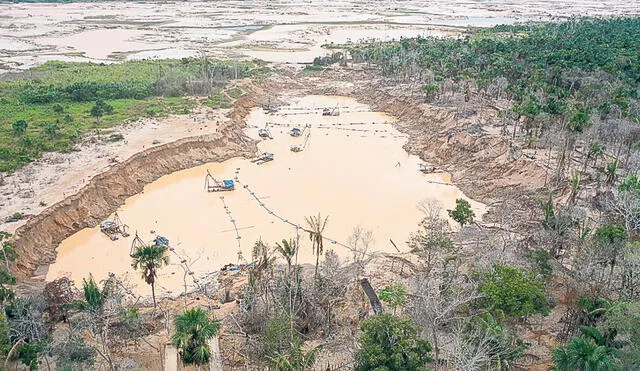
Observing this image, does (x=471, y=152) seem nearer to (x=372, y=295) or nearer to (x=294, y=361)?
(x=372, y=295)

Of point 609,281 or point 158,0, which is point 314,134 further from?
point 158,0

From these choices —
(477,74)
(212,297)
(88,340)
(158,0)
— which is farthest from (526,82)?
(158,0)

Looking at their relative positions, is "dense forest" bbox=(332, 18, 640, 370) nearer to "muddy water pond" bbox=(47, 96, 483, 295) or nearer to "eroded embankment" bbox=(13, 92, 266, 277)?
"muddy water pond" bbox=(47, 96, 483, 295)

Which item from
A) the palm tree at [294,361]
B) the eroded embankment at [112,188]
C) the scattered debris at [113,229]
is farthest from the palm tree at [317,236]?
the eroded embankment at [112,188]

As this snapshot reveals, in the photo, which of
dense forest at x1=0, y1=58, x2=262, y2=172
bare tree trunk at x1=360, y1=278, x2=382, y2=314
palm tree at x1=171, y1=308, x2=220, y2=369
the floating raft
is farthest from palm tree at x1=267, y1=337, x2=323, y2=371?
dense forest at x1=0, y1=58, x2=262, y2=172

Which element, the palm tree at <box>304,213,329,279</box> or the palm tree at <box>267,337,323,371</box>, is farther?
the palm tree at <box>304,213,329,279</box>

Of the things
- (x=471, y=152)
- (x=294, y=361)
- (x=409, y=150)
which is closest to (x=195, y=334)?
(x=294, y=361)

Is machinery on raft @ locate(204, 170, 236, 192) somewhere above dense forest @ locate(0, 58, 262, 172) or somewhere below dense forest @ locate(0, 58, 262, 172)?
below

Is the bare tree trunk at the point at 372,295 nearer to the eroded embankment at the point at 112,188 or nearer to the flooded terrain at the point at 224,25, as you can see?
the eroded embankment at the point at 112,188
